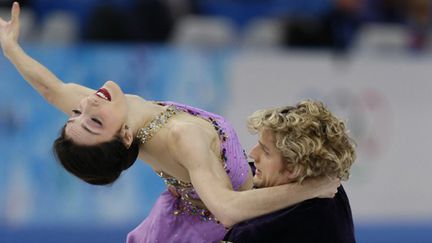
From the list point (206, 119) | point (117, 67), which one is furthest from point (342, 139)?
point (117, 67)

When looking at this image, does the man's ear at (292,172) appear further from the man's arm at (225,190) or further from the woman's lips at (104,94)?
the woman's lips at (104,94)

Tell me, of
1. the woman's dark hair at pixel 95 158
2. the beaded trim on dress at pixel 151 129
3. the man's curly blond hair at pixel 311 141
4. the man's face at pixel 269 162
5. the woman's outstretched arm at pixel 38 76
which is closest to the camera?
the man's curly blond hair at pixel 311 141

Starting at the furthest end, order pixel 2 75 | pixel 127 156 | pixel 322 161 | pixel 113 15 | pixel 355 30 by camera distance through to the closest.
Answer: pixel 355 30, pixel 113 15, pixel 2 75, pixel 127 156, pixel 322 161

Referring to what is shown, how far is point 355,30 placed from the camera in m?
8.94

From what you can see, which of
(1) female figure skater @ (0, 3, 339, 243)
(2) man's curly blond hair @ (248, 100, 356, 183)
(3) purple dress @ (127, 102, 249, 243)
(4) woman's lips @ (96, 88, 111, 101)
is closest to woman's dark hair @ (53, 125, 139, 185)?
(1) female figure skater @ (0, 3, 339, 243)

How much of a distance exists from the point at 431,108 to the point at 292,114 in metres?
5.27

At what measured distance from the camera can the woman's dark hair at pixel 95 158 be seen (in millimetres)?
3791

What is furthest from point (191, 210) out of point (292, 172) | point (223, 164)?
point (292, 172)

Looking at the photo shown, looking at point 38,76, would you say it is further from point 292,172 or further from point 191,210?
point 292,172

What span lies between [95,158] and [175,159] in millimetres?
314

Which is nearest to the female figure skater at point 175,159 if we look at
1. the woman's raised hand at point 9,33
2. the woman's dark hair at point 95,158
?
the woman's dark hair at point 95,158

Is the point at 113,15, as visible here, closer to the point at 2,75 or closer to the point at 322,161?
the point at 2,75

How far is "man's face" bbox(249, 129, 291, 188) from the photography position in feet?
11.9

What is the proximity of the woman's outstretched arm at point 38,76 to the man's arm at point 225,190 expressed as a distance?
74 cm
